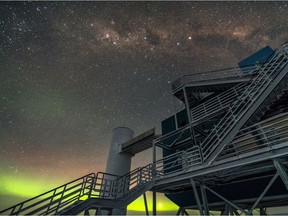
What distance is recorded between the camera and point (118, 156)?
18.5m

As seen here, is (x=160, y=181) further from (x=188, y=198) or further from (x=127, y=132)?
(x=127, y=132)

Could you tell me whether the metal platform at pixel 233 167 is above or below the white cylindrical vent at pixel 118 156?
below

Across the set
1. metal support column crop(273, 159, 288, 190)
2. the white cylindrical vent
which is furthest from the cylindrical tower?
metal support column crop(273, 159, 288, 190)

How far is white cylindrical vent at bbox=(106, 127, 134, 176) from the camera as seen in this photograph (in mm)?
17977

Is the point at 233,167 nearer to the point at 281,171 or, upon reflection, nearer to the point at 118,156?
the point at 281,171

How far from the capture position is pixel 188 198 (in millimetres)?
12125

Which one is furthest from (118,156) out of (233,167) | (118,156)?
(233,167)

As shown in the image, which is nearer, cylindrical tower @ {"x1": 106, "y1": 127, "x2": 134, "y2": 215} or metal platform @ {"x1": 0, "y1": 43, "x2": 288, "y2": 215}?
metal platform @ {"x1": 0, "y1": 43, "x2": 288, "y2": 215}

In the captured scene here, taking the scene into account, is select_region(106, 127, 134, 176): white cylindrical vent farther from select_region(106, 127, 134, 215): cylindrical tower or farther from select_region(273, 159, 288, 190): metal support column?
select_region(273, 159, 288, 190): metal support column

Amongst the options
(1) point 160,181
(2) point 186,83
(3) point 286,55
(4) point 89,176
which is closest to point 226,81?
(2) point 186,83

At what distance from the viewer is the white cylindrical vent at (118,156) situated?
18.0 meters

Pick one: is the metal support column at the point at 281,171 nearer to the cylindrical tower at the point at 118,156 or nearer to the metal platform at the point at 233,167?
the metal platform at the point at 233,167

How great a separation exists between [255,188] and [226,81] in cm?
685

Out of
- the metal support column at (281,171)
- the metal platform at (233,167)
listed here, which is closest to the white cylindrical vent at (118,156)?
the metal platform at (233,167)
